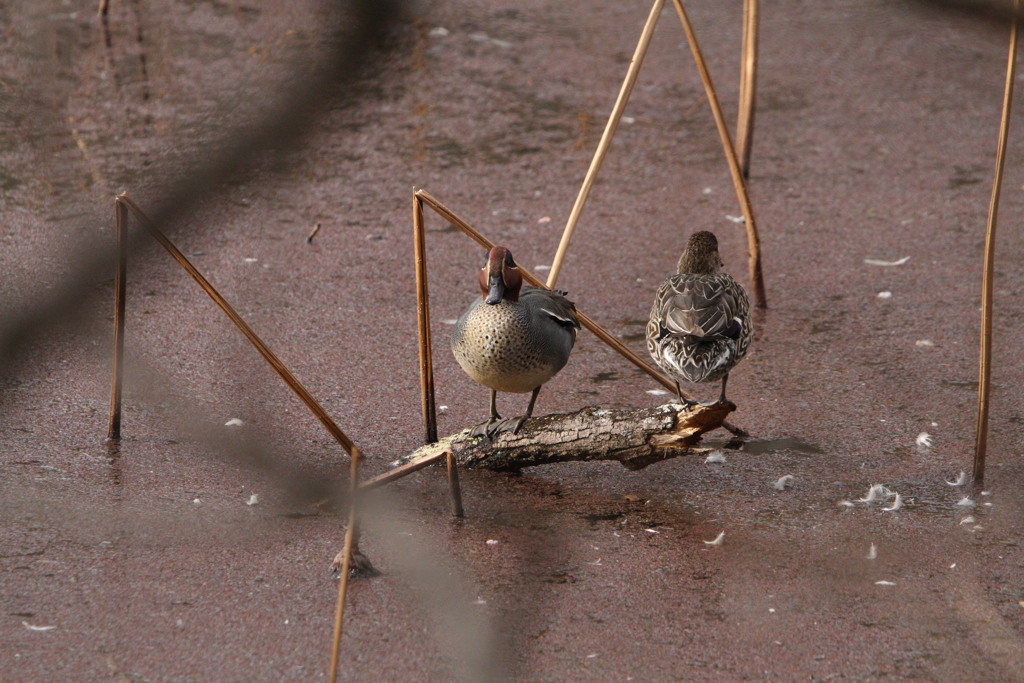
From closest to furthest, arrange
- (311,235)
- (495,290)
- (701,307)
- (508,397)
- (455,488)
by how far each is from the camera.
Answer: (455,488)
(495,290)
(701,307)
(508,397)
(311,235)

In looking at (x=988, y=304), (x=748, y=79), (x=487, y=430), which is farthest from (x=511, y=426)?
(x=748, y=79)

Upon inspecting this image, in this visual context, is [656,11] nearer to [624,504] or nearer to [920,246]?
[624,504]

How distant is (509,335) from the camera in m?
3.60

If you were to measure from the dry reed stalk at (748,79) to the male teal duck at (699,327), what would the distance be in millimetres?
1573

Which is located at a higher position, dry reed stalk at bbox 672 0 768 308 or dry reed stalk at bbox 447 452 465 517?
dry reed stalk at bbox 672 0 768 308

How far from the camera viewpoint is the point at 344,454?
4.16m

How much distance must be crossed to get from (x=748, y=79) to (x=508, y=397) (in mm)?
2248

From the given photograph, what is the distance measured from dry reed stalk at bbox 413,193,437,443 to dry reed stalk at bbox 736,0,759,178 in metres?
2.16

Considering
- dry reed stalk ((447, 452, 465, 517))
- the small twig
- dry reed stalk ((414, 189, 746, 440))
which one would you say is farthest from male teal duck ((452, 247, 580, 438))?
the small twig

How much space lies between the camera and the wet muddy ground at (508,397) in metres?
3.01

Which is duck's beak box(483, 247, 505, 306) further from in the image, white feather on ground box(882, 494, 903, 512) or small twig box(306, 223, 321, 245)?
small twig box(306, 223, 321, 245)

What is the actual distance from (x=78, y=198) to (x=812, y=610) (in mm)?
4557

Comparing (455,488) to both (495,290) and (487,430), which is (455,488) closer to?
(487,430)

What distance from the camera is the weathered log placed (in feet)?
11.7
